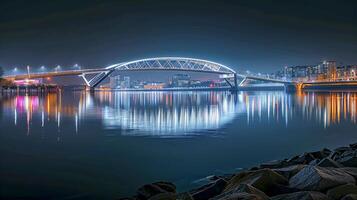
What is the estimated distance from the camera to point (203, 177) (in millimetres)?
9586

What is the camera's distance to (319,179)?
16.8ft

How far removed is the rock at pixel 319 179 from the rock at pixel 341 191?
7.5 inches

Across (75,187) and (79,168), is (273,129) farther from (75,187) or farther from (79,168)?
(75,187)

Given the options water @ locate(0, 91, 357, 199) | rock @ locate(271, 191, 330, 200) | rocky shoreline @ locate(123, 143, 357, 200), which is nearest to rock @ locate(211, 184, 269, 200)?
rocky shoreline @ locate(123, 143, 357, 200)

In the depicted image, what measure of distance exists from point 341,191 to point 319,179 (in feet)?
1.24

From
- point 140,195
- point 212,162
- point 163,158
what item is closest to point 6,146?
point 163,158

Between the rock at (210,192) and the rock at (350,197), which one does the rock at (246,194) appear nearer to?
the rock at (350,197)

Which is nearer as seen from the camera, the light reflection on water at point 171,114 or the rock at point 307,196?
the rock at point 307,196

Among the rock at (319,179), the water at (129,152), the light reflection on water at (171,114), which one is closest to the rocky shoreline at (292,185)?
the rock at (319,179)

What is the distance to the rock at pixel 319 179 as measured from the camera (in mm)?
5043

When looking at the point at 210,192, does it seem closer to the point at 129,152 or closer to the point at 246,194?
the point at 246,194

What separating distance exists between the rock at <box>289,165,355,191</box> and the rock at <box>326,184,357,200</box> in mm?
191

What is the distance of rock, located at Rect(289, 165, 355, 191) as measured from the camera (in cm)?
504

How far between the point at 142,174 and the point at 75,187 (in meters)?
1.94
